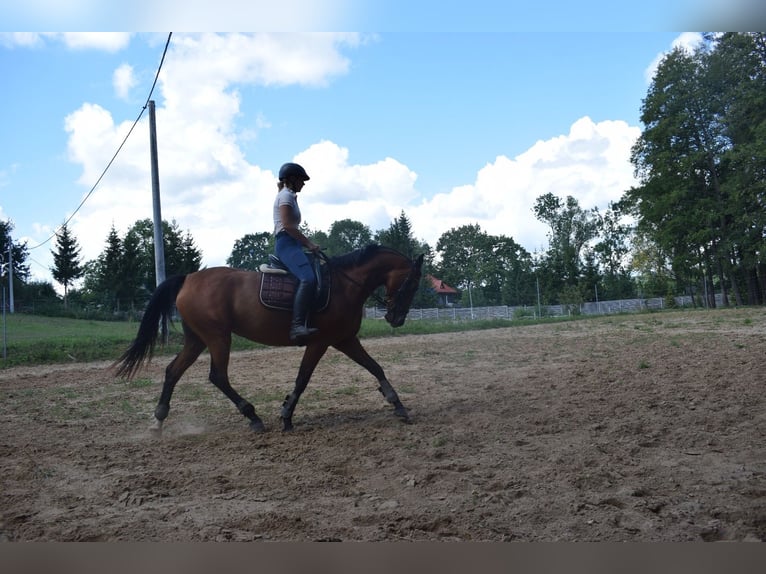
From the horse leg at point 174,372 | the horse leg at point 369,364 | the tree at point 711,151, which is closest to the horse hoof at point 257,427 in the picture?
the horse leg at point 174,372

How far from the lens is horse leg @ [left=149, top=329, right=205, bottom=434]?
5.29 meters

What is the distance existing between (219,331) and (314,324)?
3.16 ft

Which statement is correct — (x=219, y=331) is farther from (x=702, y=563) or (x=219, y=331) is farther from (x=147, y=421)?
(x=702, y=563)

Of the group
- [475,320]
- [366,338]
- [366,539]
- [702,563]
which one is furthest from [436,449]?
[475,320]

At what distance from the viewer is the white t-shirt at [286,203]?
5.05 meters

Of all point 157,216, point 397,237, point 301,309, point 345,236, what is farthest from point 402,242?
point 301,309

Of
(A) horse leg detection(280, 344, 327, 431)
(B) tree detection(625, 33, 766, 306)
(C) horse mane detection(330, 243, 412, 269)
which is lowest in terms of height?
(A) horse leg detection(280, 344, 327, 431)

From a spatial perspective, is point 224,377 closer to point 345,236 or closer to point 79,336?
point 345,236

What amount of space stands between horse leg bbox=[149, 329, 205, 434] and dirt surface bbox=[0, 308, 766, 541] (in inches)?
8.5

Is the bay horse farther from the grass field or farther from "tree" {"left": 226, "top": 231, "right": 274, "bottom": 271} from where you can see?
the grass field

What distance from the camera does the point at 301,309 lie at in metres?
5.18

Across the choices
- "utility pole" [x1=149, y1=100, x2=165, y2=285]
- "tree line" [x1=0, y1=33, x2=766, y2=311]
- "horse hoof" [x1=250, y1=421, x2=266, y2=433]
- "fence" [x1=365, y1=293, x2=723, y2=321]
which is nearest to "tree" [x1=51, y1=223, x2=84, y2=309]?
"tree line" [x1=0, y1=33, x2=766, y2=311]

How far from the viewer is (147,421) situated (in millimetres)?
5914

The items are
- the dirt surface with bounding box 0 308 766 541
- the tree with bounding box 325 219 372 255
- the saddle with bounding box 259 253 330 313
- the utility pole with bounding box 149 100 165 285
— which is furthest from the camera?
the tree with bounding box 325 219 372 255
